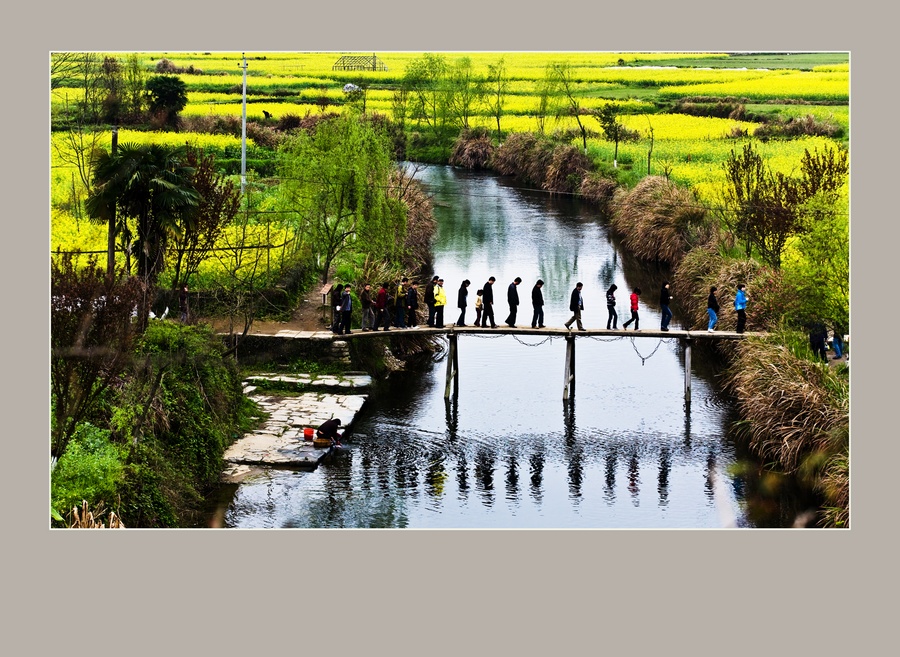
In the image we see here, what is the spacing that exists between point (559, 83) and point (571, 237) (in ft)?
66.1

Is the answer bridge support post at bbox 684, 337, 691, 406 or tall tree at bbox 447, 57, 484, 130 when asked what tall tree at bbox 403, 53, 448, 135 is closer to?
tall tree at bbox 447, 57, 484, 130

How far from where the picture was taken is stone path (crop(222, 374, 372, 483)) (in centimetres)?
2977

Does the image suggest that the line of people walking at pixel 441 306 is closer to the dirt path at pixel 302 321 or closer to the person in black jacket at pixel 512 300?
the person in black jacket at pixel 512 300

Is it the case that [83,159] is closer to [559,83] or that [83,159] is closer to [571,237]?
[571,237]

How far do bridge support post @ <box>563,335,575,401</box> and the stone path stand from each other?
5098mm

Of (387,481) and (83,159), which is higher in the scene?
(83,159)

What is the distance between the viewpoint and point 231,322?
33.2 metres

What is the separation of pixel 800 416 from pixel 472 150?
144 ft

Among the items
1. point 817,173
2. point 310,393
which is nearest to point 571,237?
point 817,173

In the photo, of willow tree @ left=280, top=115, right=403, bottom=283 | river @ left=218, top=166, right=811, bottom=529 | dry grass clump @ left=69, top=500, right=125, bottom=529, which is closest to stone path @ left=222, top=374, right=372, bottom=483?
river @ left=218, top=166, right=811, bottom=529

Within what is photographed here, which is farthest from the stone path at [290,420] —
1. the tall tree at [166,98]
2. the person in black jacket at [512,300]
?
the tall tree at [166,98]

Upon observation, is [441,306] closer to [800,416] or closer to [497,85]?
[800,416]

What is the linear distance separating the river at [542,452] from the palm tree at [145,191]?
20.9 ft

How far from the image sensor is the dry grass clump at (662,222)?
1959 inches
